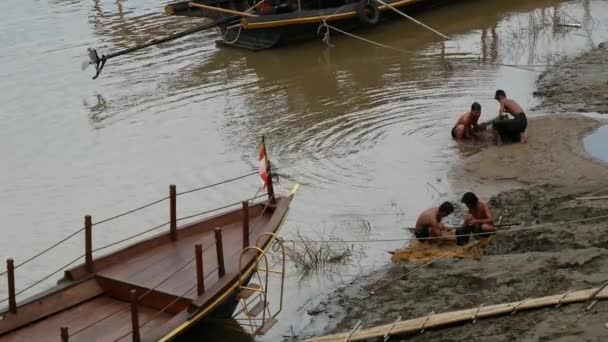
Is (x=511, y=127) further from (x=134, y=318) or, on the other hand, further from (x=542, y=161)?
(x=134, y=318)

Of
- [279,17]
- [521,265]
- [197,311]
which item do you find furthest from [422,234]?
[279,17]

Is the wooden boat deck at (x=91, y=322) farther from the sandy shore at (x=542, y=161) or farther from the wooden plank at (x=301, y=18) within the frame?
the wooden plank at (x=301, y=18)

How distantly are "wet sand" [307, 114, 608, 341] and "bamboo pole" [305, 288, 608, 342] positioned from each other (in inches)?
2.7

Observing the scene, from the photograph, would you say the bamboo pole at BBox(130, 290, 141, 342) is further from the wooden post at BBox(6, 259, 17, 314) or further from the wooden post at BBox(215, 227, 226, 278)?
the wooden post at BBox(6, 259, 17, 314)

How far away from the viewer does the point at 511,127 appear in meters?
15.0

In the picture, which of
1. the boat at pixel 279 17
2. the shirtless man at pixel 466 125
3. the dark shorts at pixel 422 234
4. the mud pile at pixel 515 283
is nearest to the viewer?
the mud pile at pixel 515 283

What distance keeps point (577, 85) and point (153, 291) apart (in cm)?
1167

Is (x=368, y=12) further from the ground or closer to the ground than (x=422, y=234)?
further from the ground

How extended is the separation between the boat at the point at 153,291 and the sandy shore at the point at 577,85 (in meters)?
8.60

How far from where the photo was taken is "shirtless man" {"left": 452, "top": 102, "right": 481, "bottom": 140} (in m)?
15.5

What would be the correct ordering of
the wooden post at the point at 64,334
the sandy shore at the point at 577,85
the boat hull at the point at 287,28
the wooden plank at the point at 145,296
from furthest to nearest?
1. the boat hull at the point at 287,28
2. the sandy shore at the point at 577,85
3. the wooden plank at the point at 145,296
4. the wooden post at the point at 64,334

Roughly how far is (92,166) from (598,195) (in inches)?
352

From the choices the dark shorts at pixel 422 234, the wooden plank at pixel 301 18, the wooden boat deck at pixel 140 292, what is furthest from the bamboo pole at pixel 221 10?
the wooden boat deck at pixel 140 292

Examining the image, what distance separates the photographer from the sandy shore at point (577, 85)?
55.7ft
